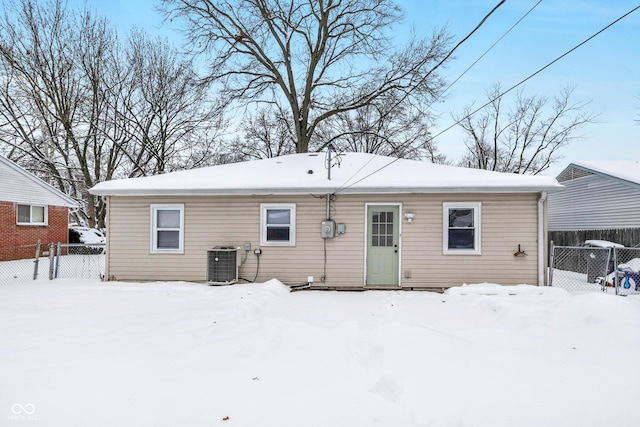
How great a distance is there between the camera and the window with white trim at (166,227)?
A: 28.2 ft

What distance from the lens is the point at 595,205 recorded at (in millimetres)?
13047

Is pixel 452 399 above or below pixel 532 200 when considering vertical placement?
below

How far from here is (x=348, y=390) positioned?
10.3 feet

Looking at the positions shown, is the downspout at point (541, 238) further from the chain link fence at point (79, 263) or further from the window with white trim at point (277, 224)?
the chain link fence at point (79, 263)

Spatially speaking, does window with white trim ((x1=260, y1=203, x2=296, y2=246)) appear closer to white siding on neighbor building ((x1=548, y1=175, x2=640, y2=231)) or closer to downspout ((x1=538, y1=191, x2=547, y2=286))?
downspout ((x1=538, y1=191, x2=547, y2=286))

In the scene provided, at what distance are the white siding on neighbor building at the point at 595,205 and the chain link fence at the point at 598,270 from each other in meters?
1.44

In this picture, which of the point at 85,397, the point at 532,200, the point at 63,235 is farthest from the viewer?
the point at 63,235

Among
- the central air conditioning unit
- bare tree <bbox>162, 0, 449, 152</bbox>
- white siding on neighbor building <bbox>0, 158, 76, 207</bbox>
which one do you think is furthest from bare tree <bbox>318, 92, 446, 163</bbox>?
white siding on neighbor building <bbox>0, 158, 76, 207</bbox>

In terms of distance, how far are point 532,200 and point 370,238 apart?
382 cm

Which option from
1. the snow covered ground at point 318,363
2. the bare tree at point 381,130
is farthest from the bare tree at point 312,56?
the snow covered ground at point 318,363

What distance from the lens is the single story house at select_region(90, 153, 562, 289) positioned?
7852mm

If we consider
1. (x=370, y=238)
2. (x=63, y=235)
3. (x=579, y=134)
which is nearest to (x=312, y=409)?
(x=370, y=238)

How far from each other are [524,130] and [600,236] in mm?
14945

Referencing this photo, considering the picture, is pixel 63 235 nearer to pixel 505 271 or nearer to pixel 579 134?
pixel 505 271
